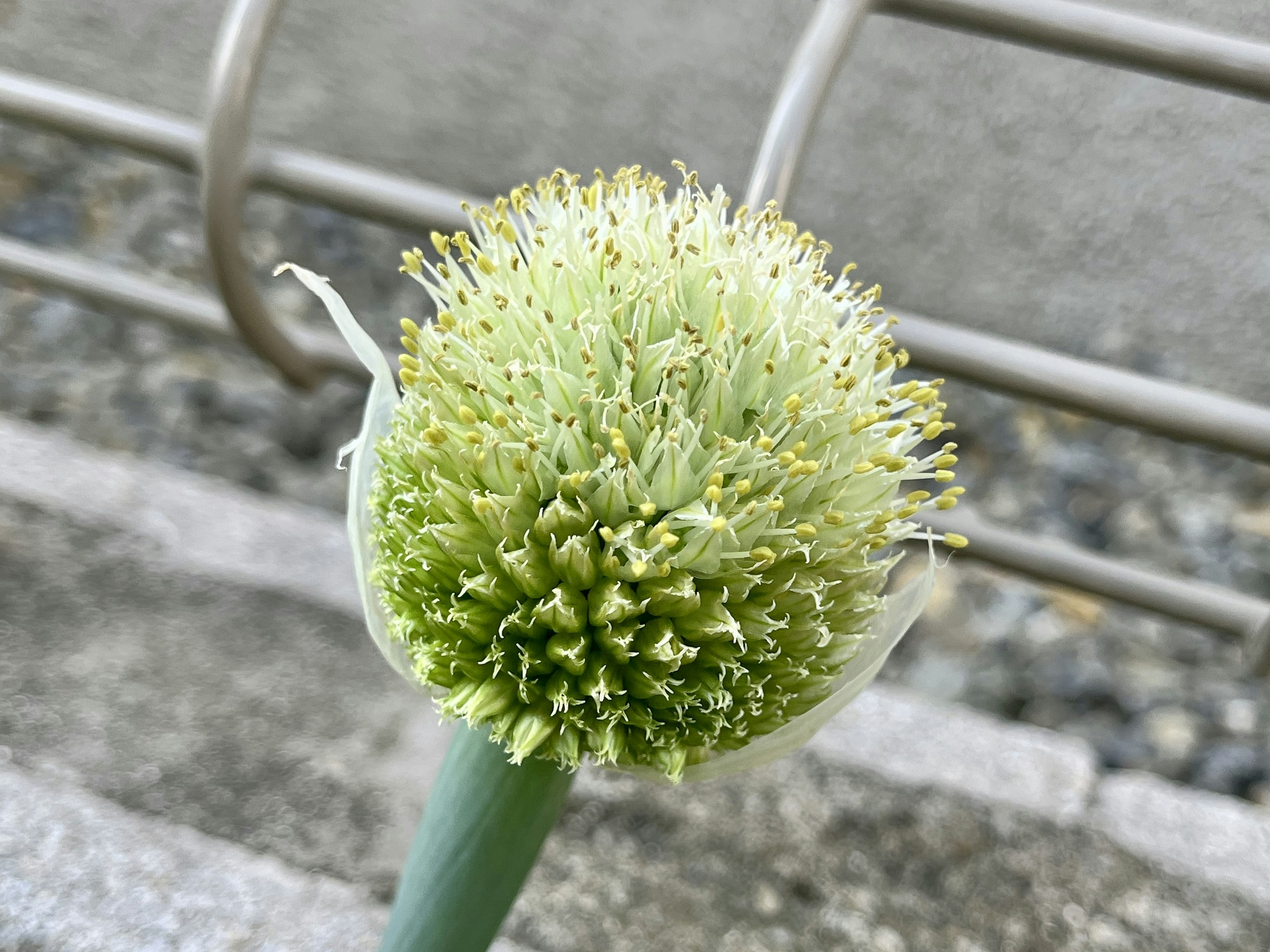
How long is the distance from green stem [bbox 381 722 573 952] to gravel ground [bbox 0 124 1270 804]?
66cm

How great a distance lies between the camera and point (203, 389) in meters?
1.07

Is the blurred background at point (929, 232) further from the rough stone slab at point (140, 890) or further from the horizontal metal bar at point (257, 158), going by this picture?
the rough stone slab at point (140, 890)

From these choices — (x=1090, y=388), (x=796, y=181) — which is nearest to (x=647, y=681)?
(x=796, y=181)

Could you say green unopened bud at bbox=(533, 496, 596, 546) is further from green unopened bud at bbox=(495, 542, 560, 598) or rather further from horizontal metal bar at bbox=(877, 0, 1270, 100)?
horizontal metal bar at bbox=(877, 0, 1270, 100)

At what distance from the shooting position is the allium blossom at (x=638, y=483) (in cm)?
27

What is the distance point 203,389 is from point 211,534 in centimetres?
44

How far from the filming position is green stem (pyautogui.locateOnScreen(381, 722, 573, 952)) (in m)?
0.31

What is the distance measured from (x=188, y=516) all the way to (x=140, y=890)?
0.30m

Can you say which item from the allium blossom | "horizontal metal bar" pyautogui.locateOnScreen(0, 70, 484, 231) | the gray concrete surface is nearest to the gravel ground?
the gray concrete surface

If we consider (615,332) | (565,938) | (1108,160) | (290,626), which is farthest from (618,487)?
(1108,160)

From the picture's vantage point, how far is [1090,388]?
0.57 metres

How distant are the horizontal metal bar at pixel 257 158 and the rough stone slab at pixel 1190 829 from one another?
0.51 metres

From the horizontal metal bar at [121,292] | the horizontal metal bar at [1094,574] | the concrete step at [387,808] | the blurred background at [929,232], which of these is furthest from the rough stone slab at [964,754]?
the horizontal metal bar at [121,292]

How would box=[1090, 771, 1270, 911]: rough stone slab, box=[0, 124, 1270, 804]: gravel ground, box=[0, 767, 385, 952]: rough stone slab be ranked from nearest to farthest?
box=[0, 767, 385, 952]: rough stone slab < box=[1090, 771, 1270, 911]: rough stone slab < box=[0, 124, 1270, 804]: gravel ground
